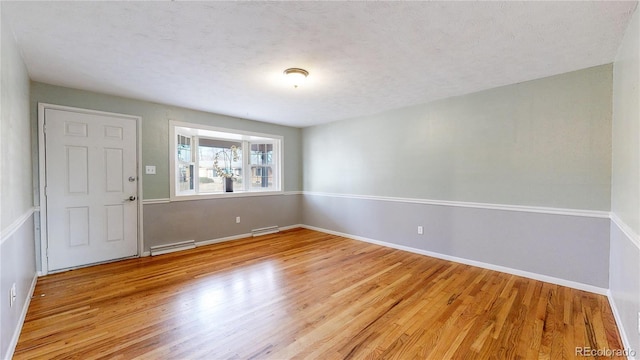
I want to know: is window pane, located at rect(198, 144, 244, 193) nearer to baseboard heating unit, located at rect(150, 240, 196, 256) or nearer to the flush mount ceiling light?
baseboard heating unit, located at rect(150, 240, 196, 256)

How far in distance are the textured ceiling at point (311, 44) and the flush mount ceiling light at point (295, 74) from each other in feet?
0.25

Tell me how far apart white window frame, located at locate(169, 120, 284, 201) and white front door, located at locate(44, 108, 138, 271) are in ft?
1.69

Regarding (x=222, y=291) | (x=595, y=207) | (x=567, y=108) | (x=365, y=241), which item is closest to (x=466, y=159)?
(x=567, y=108)

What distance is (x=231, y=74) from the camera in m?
2.85

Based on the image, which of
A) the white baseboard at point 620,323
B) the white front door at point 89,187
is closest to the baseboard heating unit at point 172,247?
the white front door at point 89,187

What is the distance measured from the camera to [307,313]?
232 cm

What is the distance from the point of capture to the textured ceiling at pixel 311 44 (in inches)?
69.8

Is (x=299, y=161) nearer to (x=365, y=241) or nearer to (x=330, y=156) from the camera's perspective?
(x=330, y=156)

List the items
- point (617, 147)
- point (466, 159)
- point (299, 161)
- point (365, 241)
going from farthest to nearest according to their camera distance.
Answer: point (299, 161) → point (365, 241) → point (466, 159) → point (617, 147)

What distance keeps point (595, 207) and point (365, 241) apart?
3.01 m

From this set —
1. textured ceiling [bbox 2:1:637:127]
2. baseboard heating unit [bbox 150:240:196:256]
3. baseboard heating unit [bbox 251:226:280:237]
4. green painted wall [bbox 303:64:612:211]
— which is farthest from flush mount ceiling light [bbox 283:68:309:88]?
baseboard heating unit [bbox 251:226:280:237]

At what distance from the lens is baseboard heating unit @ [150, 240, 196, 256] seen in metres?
3.98

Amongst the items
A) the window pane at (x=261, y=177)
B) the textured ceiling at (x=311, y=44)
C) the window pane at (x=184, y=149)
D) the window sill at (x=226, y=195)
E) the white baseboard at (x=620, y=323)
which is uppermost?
the textured ceiling at (x=311, y=44)
